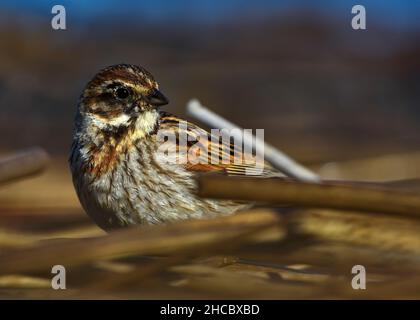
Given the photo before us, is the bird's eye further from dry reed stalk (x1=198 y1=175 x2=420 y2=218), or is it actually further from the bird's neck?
dry reed stalk (x1=198 y1=175 x2=420 y2=218)

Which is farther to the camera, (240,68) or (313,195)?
(240,68)

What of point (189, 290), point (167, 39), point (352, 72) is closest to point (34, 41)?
point (167, 39)

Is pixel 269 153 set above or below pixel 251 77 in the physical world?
below

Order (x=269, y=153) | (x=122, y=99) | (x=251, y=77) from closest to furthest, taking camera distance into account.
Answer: (x=269, y=153) < (x=122, y=99) < (x=251, y=77)

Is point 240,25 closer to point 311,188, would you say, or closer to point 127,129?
point 127,129

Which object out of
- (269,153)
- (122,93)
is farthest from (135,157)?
(269,153)

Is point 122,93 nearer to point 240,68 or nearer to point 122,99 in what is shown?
point 122,99

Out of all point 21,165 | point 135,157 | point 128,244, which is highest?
point 135,157
